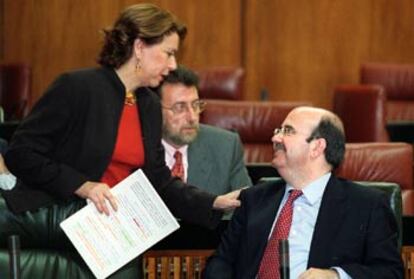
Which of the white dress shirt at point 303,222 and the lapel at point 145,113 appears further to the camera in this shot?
the lapel at point 145,113

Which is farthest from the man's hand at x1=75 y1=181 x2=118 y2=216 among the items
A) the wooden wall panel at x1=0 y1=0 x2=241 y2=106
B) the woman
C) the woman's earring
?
the wooden wall panel at x1=0 y1=0 x2=241 y2=106

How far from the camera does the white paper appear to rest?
359 centimetres

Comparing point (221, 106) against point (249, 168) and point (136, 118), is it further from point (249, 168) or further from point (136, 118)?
point (136, 118)

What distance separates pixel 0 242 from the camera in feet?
11.8

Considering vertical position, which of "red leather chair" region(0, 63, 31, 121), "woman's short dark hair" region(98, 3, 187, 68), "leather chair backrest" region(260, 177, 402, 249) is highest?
"woman's short dark hair" region(98, 3, 187, 68)

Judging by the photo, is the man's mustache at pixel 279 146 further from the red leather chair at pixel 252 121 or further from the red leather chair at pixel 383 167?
the red leather chair at pixel 252 121

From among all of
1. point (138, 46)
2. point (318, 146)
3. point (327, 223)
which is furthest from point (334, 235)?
point (138, 46)

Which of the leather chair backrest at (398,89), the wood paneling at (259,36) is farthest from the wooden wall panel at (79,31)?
the leather chair backrest at (398,89)

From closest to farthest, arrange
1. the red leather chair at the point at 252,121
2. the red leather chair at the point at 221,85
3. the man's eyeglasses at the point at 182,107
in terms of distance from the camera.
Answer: the man's eyeglasses at the point at 182,107, the red leather chair at the point at 252,121, the red leather chair at the point at 221,85

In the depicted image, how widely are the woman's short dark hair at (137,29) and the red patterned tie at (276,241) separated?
0.76 meters

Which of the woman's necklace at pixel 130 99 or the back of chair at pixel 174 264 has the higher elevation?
the woman's necklace at pixel 130 99

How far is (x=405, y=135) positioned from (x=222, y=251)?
3.47 metres

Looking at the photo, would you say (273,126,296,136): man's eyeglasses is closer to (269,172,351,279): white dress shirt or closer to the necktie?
(269,172,351,279): white dress shirt

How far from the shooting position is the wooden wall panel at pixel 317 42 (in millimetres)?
9398
